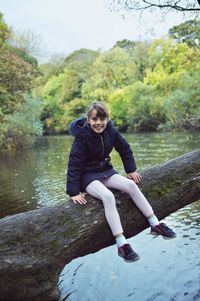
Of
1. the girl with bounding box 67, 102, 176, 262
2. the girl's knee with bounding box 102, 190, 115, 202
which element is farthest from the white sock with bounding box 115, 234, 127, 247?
the girl's knee with bounding box 102, 190, 115, 202

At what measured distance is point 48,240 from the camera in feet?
15.1

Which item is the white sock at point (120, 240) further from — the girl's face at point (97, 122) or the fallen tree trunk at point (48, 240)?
the girl's face at point (97, 122)

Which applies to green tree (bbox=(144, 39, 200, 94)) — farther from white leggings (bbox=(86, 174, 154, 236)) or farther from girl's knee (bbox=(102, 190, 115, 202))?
girl's knee (bbox=(102, 190, 115, 202))

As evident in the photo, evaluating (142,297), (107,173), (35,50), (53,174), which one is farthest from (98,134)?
(35,50)

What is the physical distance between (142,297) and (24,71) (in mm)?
16497

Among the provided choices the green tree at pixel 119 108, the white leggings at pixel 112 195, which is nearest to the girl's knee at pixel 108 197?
the white leggings at pixel 112 195

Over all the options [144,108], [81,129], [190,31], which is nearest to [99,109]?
[81,129]

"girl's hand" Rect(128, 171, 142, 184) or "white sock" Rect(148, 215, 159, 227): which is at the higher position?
"girl's hand" Rect(128, 171, 142, 184)

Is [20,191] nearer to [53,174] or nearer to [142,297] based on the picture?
[53,174]

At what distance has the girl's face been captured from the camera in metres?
4.75

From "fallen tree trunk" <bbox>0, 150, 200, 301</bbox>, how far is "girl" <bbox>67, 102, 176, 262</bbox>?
0.18 metres

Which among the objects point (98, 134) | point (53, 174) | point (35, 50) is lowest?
point (53, 174)

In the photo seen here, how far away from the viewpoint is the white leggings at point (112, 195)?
15.2 feet

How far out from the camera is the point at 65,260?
4.71 metres
